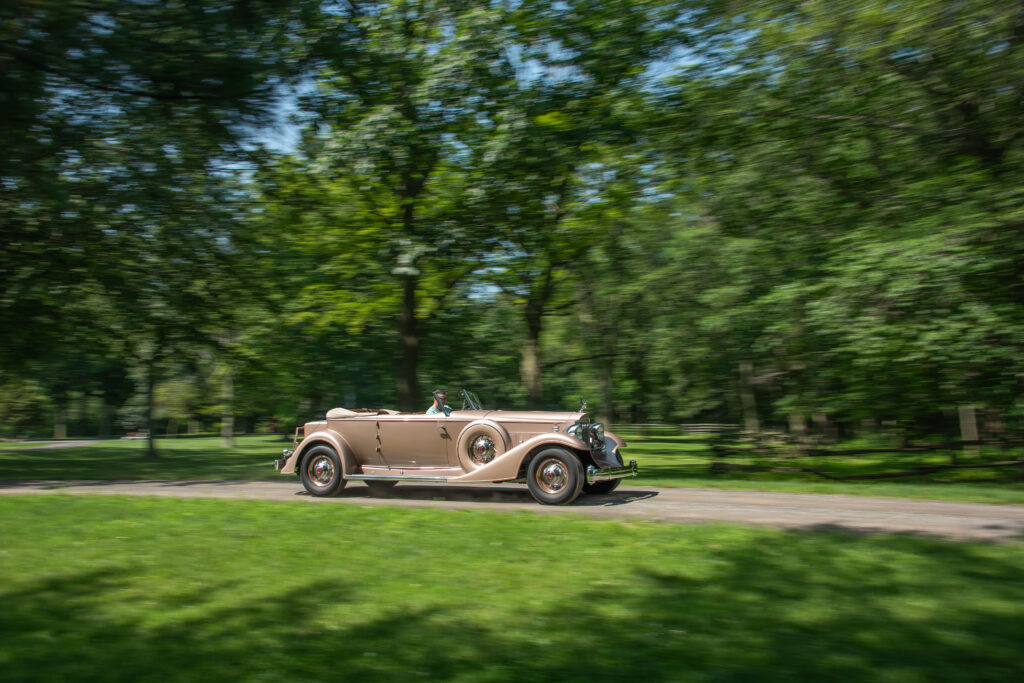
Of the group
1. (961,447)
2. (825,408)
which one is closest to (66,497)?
(825,408)

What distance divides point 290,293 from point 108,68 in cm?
1305

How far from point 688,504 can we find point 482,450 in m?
3.04

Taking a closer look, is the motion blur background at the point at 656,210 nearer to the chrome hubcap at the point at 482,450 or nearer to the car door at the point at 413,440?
the car door at the point at 413,440

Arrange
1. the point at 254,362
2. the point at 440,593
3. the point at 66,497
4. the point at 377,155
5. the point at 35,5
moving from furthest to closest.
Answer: the point at 254,362 < the point at 377,155 < the point at 66,497 < the point at 440,593 < the point at 35,5

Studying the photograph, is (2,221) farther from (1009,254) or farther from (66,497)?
(1009,254)

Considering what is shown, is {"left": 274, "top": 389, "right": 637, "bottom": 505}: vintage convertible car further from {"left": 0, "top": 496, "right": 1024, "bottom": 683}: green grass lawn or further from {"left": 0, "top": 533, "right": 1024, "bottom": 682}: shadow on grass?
{"left": 0, "top": 533, "right": 1024, "bottom": 682}: shadow on grass

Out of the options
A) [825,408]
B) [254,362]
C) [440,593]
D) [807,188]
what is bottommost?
[440,593]

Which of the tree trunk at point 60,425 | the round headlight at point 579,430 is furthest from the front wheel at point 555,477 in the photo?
the tree trunk at point 60,425

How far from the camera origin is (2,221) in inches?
364

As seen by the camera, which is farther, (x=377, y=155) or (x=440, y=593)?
(x=377, y=155)

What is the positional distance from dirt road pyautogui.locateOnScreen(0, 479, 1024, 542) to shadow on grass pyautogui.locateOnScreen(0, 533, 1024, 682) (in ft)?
8.25

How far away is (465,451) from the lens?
1134 centimetres

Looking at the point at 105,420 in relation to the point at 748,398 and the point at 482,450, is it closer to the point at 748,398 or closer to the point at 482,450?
the point at 748,398

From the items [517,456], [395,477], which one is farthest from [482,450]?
[395,477]
